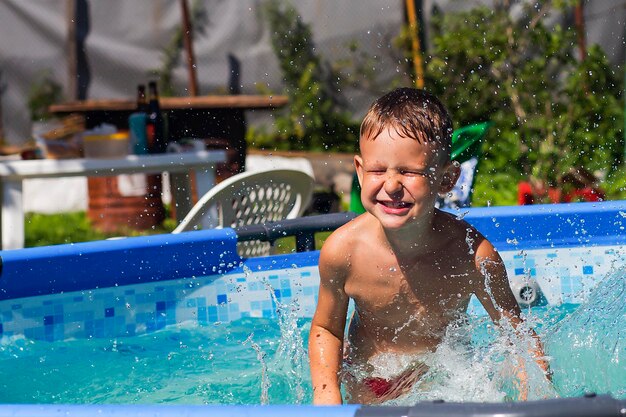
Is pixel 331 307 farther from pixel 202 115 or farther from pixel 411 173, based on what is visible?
pixel 202 115

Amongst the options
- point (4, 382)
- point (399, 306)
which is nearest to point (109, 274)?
point (4, 382)

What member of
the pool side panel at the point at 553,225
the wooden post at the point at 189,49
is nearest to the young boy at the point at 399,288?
the pool side panel at the point at 553,225

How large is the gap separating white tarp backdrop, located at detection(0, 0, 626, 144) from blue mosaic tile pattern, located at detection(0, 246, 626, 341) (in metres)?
4.01

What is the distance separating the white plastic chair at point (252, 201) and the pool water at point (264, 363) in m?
0.75

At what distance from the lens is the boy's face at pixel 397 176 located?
2318 mm

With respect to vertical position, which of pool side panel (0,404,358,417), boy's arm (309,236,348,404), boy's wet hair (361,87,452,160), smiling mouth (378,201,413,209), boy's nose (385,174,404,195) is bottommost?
pool side panel (0,404,358,417)

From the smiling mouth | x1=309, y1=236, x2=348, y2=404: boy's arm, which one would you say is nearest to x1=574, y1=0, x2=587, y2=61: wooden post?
x1=309, y1=236, x2=348, y2=404: boy's arm

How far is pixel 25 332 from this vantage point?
11.0ft

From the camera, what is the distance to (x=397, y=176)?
233cm

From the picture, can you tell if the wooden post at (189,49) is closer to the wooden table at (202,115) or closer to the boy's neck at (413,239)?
the wooden table at (202,115)

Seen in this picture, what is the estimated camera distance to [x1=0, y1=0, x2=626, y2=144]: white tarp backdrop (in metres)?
7.52

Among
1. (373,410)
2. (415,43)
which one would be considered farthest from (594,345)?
(415,43)

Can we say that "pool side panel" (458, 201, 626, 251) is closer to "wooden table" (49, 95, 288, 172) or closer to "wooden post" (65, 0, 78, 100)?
"wooden table" (49, 95, 288, 172)

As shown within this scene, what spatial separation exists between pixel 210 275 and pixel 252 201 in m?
0.87
